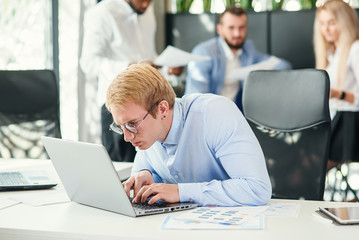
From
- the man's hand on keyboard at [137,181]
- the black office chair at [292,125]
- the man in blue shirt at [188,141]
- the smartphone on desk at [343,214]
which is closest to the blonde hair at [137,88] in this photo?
the man in blue shirt at [188,141]

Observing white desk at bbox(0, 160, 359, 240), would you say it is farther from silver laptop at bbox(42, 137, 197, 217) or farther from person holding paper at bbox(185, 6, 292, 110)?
person holding paper at bbox(185, 6, 292, 110)

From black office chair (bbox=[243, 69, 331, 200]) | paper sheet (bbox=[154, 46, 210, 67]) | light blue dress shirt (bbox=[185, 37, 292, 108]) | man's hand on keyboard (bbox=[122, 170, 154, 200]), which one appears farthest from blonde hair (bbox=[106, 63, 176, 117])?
light blue dress shirt (bbox=[185, 37, 292, 108])

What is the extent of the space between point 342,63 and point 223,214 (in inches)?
104

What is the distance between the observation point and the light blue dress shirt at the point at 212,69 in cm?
442

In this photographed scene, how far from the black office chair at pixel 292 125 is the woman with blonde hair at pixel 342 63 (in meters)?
1.42

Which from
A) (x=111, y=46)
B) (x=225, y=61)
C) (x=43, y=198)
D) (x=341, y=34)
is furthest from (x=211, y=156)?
(x=225, y=61)

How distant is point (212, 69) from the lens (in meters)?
4.52

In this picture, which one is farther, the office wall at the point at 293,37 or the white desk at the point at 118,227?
the office wall at the point at 293,37

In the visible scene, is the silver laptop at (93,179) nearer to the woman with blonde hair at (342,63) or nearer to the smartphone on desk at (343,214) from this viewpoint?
the smartphone on desk at (343,214)

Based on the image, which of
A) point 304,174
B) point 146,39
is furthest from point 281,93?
point 146,39

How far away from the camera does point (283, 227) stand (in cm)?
147

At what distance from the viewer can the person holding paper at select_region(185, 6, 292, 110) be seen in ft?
14.6

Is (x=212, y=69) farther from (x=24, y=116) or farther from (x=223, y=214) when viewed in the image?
(x=223, y=214)

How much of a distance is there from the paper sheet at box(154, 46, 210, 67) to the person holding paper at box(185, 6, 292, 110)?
0.51 metres
